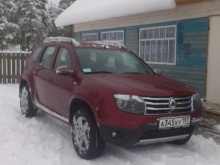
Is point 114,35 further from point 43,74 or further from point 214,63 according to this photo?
point 43,74

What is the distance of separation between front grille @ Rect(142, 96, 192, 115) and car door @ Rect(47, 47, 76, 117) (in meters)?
1.32

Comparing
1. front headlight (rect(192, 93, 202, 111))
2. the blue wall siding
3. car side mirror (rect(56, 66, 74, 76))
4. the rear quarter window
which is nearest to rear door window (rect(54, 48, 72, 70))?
car side mirror (rect(56, 66, 74, 76))

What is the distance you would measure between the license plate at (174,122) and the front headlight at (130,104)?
34cm

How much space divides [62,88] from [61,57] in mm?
720

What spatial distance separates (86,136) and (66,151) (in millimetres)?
577

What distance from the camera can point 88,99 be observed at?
15.6 ft

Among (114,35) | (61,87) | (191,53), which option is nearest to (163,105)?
(61,87)

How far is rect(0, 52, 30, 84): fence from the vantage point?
45.6 ft

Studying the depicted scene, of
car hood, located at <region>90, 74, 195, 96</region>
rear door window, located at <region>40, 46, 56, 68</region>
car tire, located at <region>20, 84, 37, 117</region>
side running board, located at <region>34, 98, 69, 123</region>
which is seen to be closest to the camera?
car hood, located at <region>90, 74, 195, 96</region>

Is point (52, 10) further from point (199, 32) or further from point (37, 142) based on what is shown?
point (37, 142)

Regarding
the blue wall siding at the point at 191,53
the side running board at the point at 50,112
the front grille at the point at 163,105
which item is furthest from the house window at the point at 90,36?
the front grille at the point at 163,105

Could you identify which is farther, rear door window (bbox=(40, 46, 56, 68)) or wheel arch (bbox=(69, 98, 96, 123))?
rear door window (bbox=(40, 46, 56, 68))

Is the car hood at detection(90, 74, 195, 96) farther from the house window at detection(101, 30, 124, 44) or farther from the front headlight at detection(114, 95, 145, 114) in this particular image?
the house window at detection(101, 30, 124, 44)

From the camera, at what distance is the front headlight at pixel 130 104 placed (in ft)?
14.5
